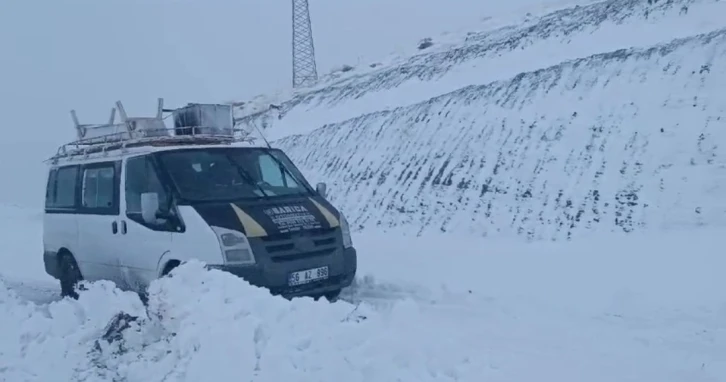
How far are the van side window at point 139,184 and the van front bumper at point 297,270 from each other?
1266 mm

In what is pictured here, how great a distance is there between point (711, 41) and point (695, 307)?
837 cm

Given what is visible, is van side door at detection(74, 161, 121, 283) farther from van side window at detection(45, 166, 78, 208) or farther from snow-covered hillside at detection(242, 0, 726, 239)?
snow-covered hillside at detection(242, 0, 726, 239)

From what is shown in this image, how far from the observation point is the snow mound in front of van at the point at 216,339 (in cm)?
493

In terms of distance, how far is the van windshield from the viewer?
24.7 ft

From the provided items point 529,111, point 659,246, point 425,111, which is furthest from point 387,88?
point 659,246

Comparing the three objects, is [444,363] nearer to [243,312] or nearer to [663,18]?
[243,312]

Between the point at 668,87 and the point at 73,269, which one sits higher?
the point at 668,87

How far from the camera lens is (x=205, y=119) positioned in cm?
869

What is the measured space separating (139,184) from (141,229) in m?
0.51

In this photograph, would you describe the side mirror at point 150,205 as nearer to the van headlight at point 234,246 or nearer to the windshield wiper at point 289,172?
the van headlight at point 234,246

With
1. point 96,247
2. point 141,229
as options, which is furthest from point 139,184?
point 96,247

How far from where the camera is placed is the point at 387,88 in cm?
2186

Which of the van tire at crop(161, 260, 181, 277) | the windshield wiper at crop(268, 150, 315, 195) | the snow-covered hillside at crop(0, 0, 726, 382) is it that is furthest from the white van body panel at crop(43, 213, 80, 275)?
the windshield wiper at crop(268, 150, 315, 195)

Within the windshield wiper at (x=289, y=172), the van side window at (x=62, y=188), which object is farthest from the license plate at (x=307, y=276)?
the van side window at (x=62, y=188)
